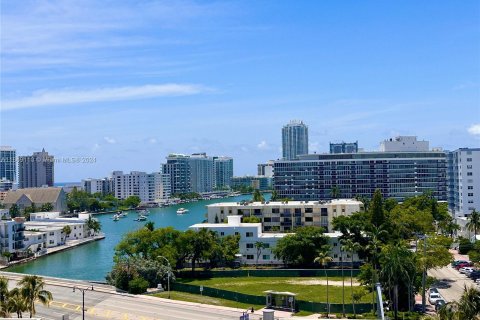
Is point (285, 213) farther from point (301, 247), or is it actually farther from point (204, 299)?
point (204, 299)

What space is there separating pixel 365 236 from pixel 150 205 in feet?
395

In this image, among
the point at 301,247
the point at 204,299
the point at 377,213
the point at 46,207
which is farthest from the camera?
the point at 46,207

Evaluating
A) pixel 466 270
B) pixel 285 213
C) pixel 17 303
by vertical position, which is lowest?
pixel 466 270

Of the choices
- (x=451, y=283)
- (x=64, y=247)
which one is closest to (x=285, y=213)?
(x=451, y=283)

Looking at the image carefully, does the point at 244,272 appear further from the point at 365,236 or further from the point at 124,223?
the point at 124,223

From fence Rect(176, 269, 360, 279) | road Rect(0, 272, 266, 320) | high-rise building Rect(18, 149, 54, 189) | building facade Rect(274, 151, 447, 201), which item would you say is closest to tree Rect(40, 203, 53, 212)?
building facade Rect(274, 151, 447, 201)

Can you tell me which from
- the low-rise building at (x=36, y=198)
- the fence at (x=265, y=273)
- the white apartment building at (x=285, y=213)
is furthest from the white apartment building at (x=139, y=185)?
the fence at (x=265, y=273)

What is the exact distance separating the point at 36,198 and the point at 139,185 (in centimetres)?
5266

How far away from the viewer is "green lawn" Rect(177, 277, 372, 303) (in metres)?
37.2

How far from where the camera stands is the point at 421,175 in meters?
110

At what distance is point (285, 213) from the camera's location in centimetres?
6272

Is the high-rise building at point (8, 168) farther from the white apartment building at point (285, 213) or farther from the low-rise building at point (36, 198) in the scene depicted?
the white apartment building at point (285, 213)

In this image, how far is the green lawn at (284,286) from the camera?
122 ft

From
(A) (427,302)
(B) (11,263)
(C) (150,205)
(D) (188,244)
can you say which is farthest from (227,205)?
(C) (150,205)
